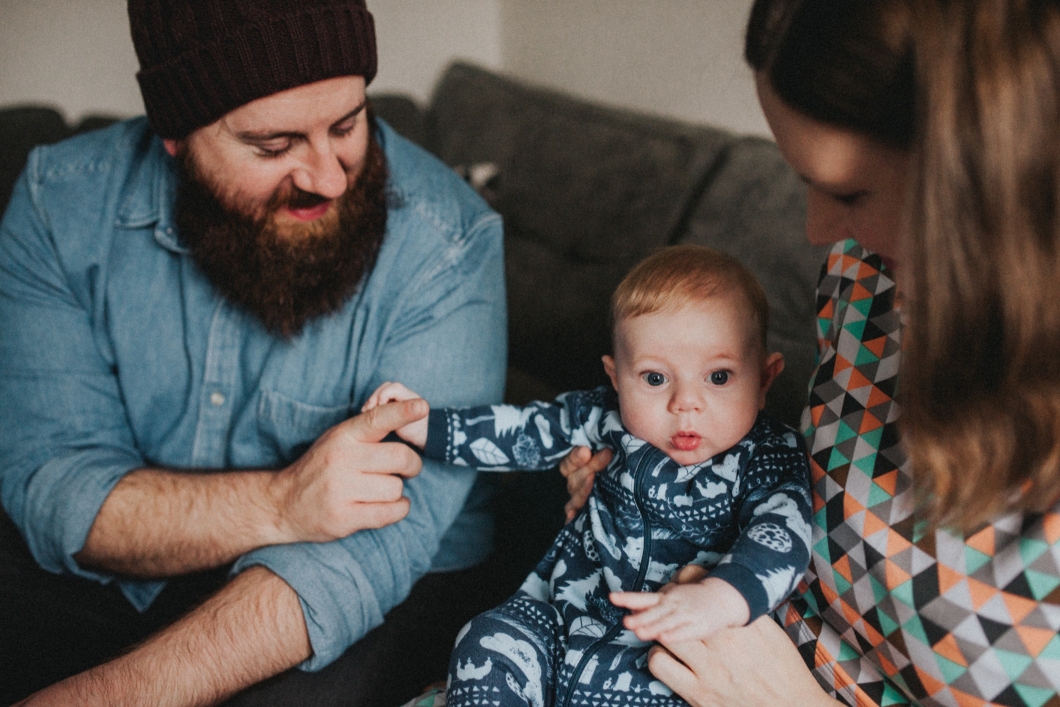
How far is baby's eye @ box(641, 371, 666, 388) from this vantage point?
1.24 metres

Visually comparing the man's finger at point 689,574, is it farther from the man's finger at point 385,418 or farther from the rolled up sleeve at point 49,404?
the rolled up sleeve at point 49,404

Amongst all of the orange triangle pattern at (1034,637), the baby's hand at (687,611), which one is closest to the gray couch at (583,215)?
the baby's hand at (687,611)

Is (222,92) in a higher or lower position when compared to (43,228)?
higher

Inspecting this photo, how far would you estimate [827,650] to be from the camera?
1.08m

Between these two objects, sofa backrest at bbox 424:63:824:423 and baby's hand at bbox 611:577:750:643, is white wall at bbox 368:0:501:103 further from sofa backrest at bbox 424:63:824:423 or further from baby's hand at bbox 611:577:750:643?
baby's hand at bbox 611:577:750:643

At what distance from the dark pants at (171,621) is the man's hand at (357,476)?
0.25 meters

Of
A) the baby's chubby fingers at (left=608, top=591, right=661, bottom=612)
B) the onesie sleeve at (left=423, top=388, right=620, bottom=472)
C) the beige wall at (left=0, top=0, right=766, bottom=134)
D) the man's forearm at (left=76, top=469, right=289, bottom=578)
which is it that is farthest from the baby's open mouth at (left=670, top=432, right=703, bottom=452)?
the beige wall at (left=0, top=0, right=766, bottom=134)

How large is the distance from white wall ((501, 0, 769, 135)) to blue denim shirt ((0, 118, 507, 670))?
3.32ft

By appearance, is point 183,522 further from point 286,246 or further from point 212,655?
point 286,246

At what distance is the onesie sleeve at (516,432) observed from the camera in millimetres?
1357

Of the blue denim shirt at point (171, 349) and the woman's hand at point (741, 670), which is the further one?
the blue denim shirt at point (171, 349)

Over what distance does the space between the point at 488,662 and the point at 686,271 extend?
0.66 meters

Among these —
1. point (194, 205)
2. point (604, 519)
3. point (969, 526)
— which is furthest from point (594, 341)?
point (969, 526)

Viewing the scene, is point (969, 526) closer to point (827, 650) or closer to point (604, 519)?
point (827, 650)
